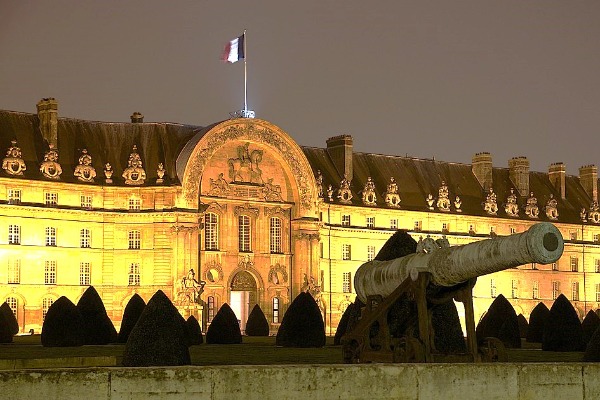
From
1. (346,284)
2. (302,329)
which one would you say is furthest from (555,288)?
(302,329)

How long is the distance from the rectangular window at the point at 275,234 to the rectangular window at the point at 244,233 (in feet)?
5.25

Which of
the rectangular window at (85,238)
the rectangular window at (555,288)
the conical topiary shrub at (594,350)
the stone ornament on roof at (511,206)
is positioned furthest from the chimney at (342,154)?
the conical topiary shrub at (594,350)

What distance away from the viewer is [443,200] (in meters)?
81.9

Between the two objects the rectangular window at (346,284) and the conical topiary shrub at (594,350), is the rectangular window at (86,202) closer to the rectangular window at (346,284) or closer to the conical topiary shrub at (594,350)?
the rectangular window at (346,284)

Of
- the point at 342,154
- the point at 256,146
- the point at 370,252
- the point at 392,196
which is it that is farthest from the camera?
the point at 342,154

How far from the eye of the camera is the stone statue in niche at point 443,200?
81.9 meters

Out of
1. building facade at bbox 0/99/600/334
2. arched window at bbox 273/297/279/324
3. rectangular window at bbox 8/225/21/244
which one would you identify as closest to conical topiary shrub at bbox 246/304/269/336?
building facade at bbox 0/99/600/334

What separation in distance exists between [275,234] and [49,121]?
45.7 feet

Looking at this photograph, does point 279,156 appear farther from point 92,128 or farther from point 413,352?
point 413,352

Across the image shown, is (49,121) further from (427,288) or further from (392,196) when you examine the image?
(427,288)

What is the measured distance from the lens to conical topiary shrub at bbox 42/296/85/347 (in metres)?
40.6

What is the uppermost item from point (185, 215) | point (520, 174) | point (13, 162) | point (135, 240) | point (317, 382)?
point (520, 174)

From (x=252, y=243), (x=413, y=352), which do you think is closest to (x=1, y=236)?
(x=252, y=243)

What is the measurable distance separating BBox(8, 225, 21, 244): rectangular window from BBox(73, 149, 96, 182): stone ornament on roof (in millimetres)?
4319
